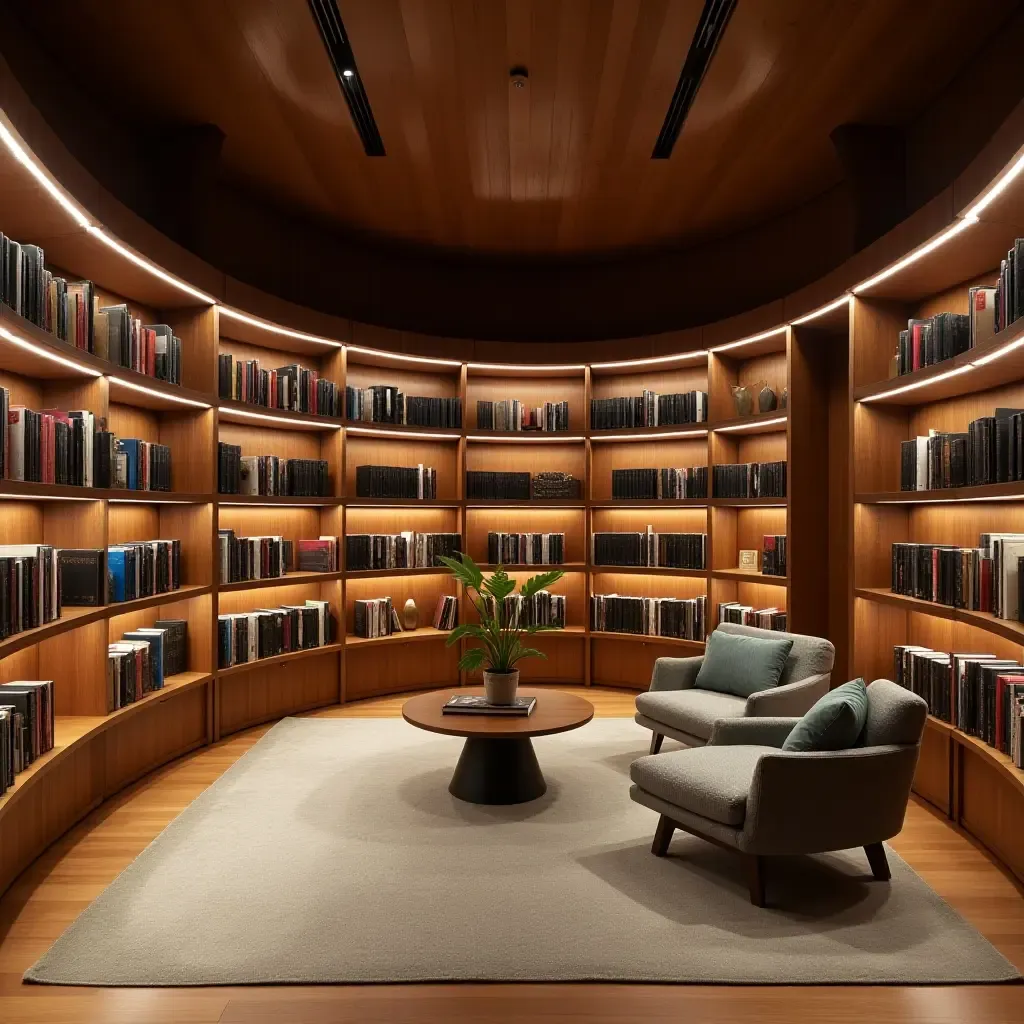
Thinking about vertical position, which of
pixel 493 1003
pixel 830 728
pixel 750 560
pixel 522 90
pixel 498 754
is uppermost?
pixel 522 90

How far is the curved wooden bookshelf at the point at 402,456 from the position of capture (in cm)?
356

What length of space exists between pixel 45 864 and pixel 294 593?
9.51ft

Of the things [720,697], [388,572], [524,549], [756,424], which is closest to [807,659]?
[720,697]

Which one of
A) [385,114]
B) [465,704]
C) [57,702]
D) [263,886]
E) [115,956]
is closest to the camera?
[115,956]

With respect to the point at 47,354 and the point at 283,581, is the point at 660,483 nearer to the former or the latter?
the point at 283,581

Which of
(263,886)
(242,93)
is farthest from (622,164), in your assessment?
(263,886)

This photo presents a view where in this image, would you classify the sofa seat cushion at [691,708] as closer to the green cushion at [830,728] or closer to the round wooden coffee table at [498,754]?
the round wooden coffee table at [498,754]

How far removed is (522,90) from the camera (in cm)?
422

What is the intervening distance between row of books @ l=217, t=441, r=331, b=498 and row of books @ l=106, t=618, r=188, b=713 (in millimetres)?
936

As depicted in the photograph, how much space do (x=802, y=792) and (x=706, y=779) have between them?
356 millimetres

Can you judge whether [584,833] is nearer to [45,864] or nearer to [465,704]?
[465,704]

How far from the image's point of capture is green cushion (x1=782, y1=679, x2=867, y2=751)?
9.78 feet

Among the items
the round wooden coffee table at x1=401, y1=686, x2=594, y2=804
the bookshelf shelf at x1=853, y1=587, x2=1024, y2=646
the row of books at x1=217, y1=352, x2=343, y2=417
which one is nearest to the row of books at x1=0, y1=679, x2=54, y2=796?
the round wooden coffee table at x1=401, y1=686, x2=594, y2=804

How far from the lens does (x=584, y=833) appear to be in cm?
356
